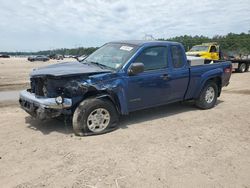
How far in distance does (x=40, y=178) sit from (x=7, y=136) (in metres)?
2.01

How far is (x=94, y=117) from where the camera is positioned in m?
5.39

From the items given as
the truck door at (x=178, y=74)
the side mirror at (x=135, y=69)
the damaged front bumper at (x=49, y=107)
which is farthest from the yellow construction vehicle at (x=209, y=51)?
the damaged front bumper at (x=49, y=107)

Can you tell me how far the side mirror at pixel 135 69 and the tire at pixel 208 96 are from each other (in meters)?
2.63

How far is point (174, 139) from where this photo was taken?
5.23 meters

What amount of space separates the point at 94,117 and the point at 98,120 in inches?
4.6

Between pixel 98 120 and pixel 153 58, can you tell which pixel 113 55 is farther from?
pixel 98 120

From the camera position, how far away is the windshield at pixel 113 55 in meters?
5.94

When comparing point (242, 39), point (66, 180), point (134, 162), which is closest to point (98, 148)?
point (134, 162)

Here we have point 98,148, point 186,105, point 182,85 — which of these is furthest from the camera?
point 186,105

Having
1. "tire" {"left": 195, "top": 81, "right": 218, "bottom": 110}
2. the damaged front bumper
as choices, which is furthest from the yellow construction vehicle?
the damaged front bumper

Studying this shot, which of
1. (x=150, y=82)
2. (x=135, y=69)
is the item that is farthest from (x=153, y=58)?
(x=135, y=69)

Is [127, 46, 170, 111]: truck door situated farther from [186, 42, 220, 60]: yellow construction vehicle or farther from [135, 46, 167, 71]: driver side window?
[186, 42, 220, 60]: yellow construction vehicle

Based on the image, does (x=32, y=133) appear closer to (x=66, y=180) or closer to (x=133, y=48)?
(x=66, y=180)

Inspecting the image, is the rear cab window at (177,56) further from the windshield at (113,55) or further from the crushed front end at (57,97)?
the crushed front end at (57,97)
